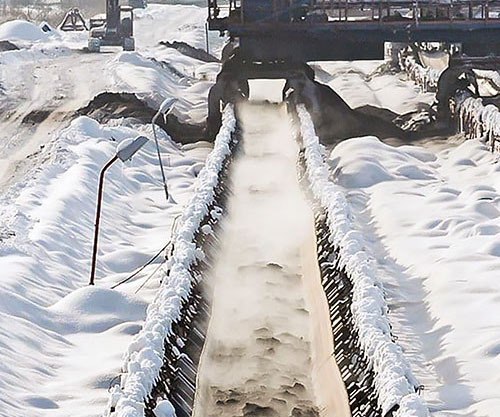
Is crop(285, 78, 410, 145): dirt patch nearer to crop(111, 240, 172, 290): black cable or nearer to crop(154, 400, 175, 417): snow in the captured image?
crop(111, 240, 172, 290): black cable

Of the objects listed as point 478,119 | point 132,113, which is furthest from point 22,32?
point 478,119

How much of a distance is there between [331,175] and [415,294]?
869 cm

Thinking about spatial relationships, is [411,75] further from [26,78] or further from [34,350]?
[34,350]

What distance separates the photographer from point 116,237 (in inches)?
786

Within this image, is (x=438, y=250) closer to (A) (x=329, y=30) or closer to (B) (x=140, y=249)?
(B) (x=140, y=249)

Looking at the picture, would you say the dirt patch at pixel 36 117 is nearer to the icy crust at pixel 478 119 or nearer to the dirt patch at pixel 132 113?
the dirt patch at pixel 132 113

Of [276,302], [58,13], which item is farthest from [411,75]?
[58,13]

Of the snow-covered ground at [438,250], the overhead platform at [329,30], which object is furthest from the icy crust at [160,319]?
the overhead platform at [329,30]

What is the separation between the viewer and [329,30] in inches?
1208

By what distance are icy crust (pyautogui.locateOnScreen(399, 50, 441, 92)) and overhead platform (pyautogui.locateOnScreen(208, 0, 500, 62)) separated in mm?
6417

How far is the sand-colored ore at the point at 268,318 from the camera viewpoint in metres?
13.0

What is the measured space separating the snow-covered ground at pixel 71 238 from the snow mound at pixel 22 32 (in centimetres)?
2930

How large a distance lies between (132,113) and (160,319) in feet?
68.1

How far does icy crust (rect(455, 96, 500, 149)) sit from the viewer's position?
26.7 m
